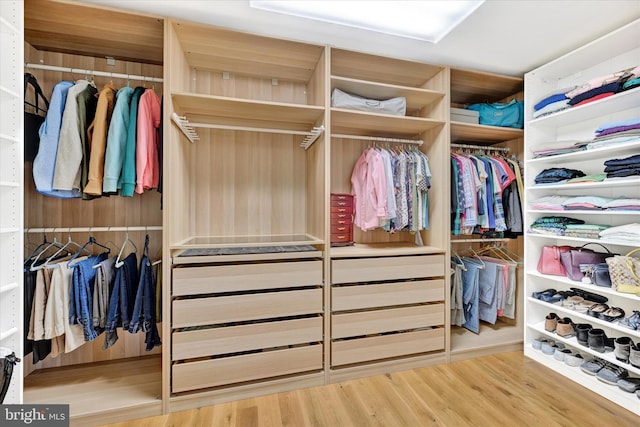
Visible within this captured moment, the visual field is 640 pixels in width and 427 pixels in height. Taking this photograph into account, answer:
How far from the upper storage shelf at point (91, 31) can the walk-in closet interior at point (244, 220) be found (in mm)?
11

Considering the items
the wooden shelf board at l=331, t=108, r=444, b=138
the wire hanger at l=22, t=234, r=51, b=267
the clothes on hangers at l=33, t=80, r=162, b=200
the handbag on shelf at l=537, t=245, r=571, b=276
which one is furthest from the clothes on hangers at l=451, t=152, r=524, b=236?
the wire hanger at l=22, t=234, r=51, b=267

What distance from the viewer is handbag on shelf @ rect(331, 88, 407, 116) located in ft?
6.76

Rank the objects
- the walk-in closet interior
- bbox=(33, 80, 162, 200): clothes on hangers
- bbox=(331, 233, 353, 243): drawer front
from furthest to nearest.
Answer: bbox=(331, 233, 353, 243): drawer front
the walk-in closet interior
bbox=(33, 80, 162, 200): clothes on hangers

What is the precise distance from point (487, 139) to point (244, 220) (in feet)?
7.66

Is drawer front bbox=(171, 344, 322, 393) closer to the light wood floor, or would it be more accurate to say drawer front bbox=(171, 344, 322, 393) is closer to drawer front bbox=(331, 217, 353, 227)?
the light wood floor

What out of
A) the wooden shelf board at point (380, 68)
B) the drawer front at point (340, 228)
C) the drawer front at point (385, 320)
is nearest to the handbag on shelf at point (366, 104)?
the wooden shelf board at point (380, 68)

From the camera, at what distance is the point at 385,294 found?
1997 mm

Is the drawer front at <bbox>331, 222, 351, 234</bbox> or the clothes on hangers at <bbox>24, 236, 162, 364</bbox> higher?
the drawer front at <bbox>331, 222, 351, 234</bbox>

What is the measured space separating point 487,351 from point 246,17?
290cm

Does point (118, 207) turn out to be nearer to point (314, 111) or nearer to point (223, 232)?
point (223, 232)

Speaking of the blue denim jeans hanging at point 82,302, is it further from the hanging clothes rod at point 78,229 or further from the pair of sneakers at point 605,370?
the pair of sneakers at point 605,370

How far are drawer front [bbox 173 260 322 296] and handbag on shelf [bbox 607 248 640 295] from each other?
1785 millimetres

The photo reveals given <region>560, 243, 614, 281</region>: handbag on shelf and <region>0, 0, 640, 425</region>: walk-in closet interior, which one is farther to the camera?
<region>560, 243, 614, 281</region>: handbag on shelf
